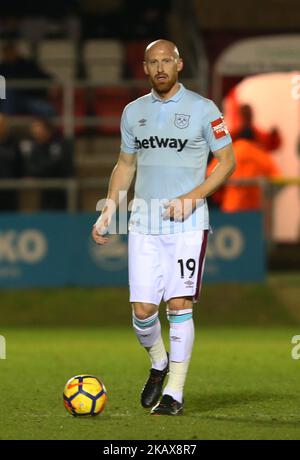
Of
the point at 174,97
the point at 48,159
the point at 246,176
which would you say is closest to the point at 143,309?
the point at 174,97

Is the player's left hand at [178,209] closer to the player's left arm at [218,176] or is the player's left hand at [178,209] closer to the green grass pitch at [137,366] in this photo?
the player's left arm at [218,176]

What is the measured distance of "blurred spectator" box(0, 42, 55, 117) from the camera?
59.2 ft

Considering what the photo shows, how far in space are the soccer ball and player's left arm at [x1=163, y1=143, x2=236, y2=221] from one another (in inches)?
45.0

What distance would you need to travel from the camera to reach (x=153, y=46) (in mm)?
7930

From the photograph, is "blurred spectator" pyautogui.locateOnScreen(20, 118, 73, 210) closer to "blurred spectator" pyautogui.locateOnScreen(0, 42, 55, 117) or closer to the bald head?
"blurred spectator" pyautogui.locateOnScreen(0, 42, 55, 117)

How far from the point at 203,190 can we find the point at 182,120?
46cm

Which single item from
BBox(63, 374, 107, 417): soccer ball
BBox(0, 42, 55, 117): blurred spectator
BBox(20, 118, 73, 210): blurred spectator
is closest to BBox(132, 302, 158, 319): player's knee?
BBox(63, 374, 107, 417): soccer ball

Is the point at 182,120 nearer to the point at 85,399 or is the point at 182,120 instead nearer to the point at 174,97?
the point at 174,97

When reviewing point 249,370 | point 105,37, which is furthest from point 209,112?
point 105,37

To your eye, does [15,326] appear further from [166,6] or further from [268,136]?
[166,6]

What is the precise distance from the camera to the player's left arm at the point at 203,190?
797 cm

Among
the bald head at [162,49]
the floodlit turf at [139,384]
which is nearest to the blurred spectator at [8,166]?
the floodlit turf at [139,384]

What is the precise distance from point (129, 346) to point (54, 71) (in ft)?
26.5

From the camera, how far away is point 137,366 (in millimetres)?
10914
